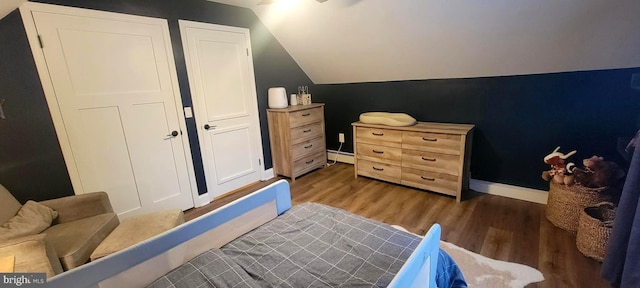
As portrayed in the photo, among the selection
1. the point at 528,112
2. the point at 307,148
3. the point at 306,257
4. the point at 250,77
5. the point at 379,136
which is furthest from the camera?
the point at 307,148

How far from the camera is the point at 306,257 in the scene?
3.93 ft

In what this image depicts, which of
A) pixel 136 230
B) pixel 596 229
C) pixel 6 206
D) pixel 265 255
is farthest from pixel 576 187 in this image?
pixel 6 206

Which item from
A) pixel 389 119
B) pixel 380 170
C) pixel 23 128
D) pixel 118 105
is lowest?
pixel 380 170

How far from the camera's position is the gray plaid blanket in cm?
106

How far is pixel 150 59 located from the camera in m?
2.40

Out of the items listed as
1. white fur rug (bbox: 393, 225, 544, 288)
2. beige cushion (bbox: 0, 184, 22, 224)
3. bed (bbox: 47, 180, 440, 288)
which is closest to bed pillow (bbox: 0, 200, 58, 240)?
beige cushion (bbox: 0, 184, 22, 224)

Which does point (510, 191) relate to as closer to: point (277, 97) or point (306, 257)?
point (306, 257)

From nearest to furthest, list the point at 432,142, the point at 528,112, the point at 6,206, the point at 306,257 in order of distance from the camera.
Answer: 1. the point at 306,257
2. the point at 6,206
3. the point at 528,112
4. the point at 432,142

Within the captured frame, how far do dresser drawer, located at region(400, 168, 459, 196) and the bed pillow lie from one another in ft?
9.99

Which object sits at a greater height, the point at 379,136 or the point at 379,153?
the point at 379,136

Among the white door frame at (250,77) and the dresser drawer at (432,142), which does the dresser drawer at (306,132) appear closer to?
the white door frame at (250,77)

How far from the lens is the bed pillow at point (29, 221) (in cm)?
148

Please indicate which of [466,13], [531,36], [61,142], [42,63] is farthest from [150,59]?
[531,36]

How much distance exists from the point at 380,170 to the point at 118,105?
108 inches
